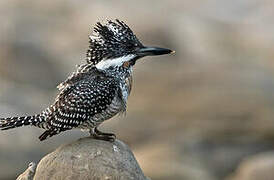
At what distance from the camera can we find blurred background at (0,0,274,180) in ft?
62.2

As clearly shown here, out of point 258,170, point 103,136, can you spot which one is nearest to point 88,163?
point 103,136

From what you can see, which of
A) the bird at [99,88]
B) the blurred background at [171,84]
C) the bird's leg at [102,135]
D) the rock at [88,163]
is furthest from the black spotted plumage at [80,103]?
the blurred background at [171,84]

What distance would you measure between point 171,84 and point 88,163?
1449 centimetres

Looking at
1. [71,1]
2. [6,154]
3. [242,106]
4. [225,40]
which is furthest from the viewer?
[71,1]

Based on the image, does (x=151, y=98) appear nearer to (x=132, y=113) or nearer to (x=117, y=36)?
(x=132, y=113)

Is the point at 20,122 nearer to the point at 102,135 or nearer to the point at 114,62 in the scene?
the point at 102,135

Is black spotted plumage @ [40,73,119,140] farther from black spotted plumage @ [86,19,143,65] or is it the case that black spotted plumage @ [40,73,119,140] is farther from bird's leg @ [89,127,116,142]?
bird's leg @ [89,127,116,142]

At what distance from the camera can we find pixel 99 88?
9.74 meters

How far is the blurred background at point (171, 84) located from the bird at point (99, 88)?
7.17 meters

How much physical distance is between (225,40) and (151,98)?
12.0 m

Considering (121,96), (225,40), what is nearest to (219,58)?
(225,40)

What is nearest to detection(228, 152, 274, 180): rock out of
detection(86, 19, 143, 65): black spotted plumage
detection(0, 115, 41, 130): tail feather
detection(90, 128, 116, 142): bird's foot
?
detection(90, 128, 116, 142): bird's foot

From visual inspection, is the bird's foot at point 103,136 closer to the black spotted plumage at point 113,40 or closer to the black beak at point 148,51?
the black spotted plumage at point 113,40

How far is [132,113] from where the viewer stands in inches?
912
